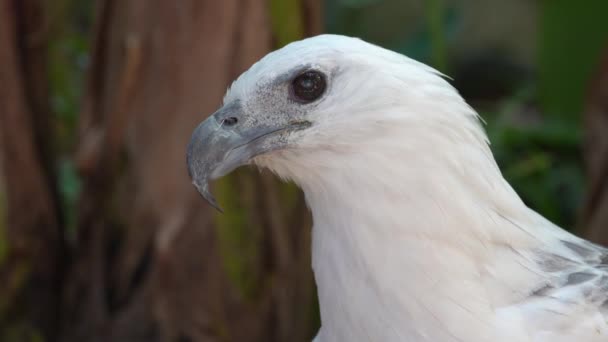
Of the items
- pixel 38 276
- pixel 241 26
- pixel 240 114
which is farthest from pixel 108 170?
pixel 240 114

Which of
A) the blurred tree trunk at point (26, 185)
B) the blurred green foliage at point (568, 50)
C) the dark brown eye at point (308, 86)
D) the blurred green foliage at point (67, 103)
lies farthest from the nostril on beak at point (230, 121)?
the blurred green foliage at point (568, 50)

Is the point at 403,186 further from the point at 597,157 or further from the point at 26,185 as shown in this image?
the point at 26,185

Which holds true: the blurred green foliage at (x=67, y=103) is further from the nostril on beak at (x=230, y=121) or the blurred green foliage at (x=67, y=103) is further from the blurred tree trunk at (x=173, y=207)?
the nostril on beak at (x=230, y=121)

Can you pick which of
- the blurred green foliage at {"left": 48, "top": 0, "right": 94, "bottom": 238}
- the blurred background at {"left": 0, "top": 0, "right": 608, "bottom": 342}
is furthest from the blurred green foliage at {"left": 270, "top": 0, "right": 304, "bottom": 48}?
the blurred green foliage at {"left": 48, "top": 0, "right": 94, "bottom": 238}

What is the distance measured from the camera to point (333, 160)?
1947mm

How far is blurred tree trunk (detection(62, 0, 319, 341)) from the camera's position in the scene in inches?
119

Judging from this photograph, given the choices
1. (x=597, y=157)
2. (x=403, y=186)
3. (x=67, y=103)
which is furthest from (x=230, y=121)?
(x=67, y=103)

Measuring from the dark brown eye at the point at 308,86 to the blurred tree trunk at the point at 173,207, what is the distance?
110cm

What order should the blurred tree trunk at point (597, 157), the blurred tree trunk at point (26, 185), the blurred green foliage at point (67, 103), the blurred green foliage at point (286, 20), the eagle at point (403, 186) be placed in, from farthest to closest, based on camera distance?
the blurred green foliage at point (67, 103), the blurred tree trunk at point (597, 157), the blurred tree trunk at point (26, 185), the blurred green foliage at point (286, 20), the eagle at point (403, 186)

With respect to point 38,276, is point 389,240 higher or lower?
higher

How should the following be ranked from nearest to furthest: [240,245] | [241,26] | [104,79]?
[241,26] → [240,245] → [104,79]

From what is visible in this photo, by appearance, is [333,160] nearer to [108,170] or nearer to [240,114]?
[240,114]

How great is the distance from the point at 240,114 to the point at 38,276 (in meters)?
2.01

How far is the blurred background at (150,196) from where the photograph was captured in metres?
3.05
